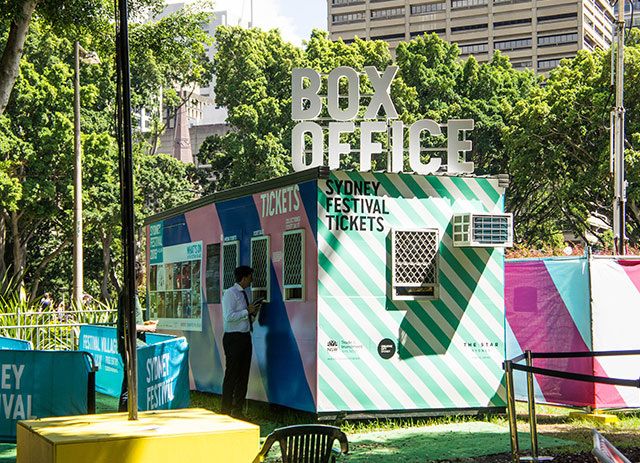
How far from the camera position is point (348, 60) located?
51.2m

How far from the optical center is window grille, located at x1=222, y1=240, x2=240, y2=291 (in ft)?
48.0

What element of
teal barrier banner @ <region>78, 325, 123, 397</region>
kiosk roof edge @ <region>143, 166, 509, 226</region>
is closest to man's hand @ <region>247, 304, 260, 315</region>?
kiosk roof edge @ <region>143, 166, 509, 226</region>

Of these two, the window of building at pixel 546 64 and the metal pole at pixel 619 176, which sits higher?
the window of building at pixel 546 64

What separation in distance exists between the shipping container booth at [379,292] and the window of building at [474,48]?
356 ft

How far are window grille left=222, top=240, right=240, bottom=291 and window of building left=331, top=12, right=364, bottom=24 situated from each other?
116 metres

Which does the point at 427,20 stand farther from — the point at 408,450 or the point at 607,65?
the point at 408,450

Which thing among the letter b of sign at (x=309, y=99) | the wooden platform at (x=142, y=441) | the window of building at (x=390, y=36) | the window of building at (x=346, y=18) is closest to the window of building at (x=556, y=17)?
the window of building at (x=390, y=36)

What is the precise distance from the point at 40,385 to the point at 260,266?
348 centimetres

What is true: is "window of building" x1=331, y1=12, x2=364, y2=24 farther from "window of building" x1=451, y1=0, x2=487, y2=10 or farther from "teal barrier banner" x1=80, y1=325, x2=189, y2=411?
"teal barrier banner" x1=80, y1=325, x2=189, y2=411

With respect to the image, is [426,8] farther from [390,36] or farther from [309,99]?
[309,99]

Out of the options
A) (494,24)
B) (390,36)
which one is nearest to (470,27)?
(494,24)

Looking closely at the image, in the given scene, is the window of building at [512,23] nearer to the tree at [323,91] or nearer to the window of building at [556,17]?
the window of building at [556,17]

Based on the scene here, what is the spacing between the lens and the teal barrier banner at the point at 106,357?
15383mm

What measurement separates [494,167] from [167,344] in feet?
138
